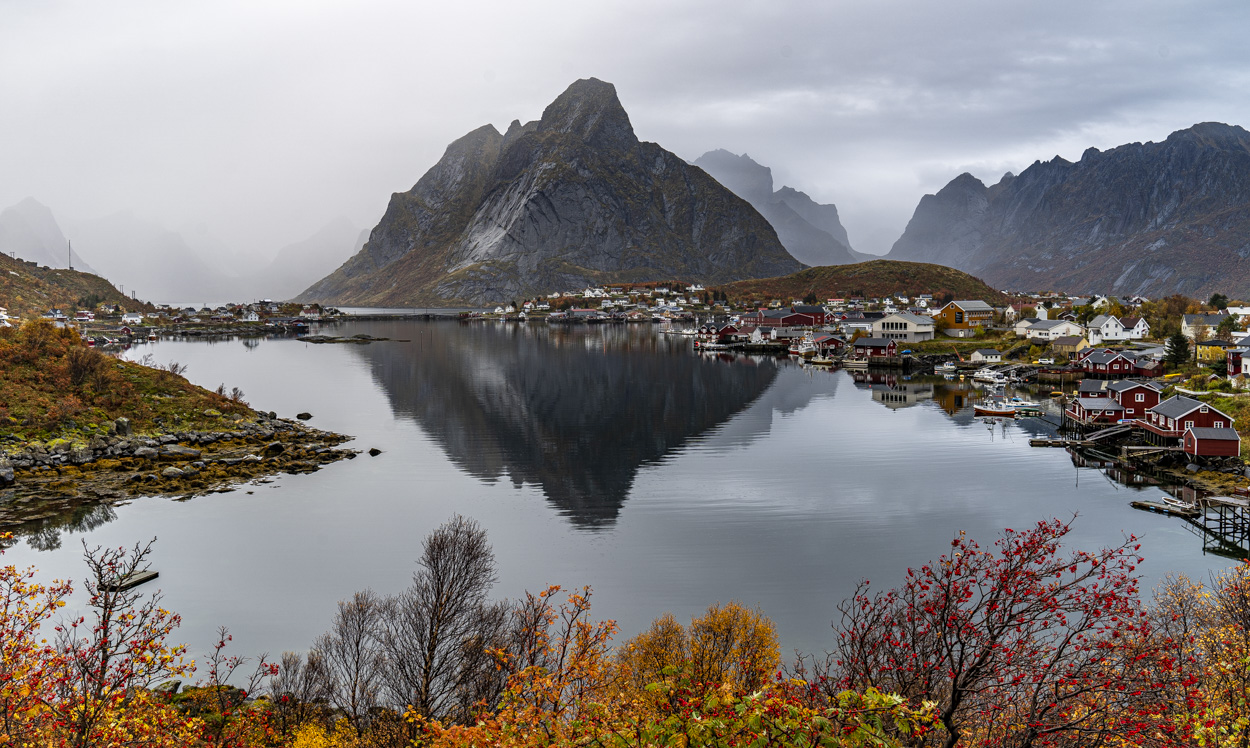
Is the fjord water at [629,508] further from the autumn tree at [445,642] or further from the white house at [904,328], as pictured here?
the white house at [904,328]

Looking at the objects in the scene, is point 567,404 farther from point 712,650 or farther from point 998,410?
point 712,650

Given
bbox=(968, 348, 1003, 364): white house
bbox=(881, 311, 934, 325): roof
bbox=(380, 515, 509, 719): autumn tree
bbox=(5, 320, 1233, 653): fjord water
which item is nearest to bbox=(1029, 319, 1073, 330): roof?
bbox=(968, 348, 1003, 364): white house

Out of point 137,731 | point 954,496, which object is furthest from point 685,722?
point 954,496

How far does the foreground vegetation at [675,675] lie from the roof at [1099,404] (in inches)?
1093

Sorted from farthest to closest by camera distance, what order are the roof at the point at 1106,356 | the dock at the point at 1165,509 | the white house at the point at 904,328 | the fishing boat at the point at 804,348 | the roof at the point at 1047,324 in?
the fishing boat at the point at 804,348 → the white house at the point at 904,328 → the roof at the point at 1047,324 → the roof at the point at 1106,356 → the dock at the point at 1165,509

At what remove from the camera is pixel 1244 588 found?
1487cm

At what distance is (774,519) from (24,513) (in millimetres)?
31620

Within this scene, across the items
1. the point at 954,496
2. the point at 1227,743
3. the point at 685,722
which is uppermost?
the point at 685,722

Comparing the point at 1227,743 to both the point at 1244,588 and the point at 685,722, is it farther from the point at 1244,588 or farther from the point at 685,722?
the point at 1244,588

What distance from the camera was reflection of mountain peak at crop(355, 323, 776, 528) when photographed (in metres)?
39.4

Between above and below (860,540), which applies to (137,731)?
above

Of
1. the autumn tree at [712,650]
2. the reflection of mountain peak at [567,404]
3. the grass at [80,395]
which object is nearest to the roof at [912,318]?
the reflection of mountain peak at [567,404]

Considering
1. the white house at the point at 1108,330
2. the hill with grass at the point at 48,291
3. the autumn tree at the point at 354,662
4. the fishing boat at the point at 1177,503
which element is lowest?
the fishing boat at the point at 1177,503

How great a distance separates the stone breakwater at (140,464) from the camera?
1243 inches
